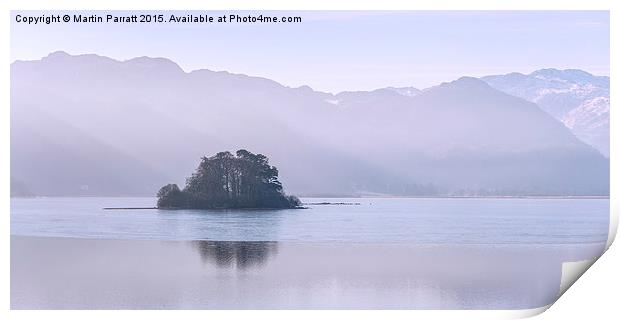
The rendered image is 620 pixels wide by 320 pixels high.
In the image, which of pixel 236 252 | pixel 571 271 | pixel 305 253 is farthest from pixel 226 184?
pixel 571 271

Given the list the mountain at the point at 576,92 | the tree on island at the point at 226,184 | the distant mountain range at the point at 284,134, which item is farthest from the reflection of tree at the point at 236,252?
the mountain at the point at 576,92

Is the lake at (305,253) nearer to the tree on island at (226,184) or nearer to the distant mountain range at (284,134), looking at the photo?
the tree on island at (226,184)

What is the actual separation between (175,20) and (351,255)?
7.39 feet

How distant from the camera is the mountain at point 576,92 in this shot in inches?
312

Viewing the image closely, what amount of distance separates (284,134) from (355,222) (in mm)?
906

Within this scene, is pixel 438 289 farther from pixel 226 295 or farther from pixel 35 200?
pixel 35 200

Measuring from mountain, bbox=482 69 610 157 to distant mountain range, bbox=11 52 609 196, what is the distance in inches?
1.9

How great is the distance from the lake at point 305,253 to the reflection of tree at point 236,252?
0.01m

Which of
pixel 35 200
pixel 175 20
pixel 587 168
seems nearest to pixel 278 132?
pixel 175 20

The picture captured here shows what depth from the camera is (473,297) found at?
24.6ft

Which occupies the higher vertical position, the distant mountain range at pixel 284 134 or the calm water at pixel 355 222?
the distant mountain range at pixel 284 134

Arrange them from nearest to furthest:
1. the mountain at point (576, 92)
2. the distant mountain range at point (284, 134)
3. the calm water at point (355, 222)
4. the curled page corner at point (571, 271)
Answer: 1. the curled page corner at point (571, 271)
2. the distant mountain range at point (284, 134)
3. the mountain at point (576, 92)
4. the calm water at point (355, 222)

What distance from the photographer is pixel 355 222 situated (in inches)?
328

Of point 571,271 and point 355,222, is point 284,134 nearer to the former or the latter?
point 355,222
